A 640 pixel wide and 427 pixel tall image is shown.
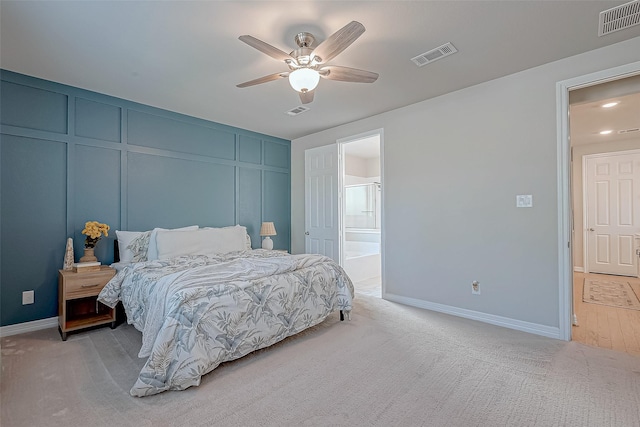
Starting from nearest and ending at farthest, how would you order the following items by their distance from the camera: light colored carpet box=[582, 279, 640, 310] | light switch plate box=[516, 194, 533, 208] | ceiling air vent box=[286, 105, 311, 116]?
light switch plate box=[516, 194, 533, 208], light colored carpet box=[582, 279, 640, 310], ceiling air vent box=[286, 105, 311, 116]

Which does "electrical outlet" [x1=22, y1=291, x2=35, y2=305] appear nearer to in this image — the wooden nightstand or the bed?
the wooden nightstand

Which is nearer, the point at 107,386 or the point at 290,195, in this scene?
the point at 107,386

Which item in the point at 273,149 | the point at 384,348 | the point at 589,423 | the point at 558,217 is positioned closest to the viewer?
the point at 589,423

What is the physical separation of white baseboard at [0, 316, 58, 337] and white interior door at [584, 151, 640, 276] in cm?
828

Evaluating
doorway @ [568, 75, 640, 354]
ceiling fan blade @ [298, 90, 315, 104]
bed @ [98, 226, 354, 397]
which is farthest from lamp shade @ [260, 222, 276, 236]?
doorway @ [568, 75, 640, 354]

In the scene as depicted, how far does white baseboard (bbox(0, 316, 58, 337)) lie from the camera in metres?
2.82

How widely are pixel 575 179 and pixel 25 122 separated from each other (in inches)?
331

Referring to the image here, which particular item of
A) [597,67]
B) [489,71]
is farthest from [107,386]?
[597,67]

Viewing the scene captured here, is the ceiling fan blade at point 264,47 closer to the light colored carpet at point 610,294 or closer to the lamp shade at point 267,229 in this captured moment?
the lamp shade at point 267,229

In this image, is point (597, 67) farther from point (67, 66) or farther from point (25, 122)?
point (25, 122)

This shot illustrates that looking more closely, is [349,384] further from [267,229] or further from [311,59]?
Result: [267,229]

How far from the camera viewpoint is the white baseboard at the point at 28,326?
282cm

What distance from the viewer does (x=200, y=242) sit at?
357 centimetres

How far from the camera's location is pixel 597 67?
8.33 feet
